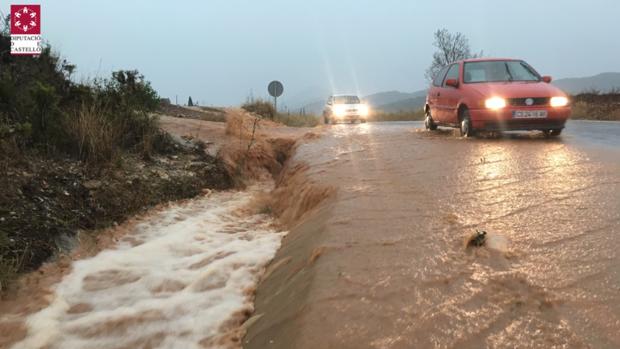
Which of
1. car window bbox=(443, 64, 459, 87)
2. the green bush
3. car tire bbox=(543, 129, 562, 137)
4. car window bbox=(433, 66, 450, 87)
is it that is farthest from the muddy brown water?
the green bush

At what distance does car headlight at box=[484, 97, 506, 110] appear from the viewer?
8.20 metres

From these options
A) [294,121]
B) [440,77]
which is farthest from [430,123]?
[294,121]

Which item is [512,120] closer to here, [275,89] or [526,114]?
[526,114]

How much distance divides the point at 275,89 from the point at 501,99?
15559 millimetres

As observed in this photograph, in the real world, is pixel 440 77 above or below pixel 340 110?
above

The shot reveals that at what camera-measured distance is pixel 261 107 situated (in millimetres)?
21516

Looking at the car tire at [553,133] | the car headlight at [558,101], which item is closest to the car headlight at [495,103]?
the car headlight at [558,101]

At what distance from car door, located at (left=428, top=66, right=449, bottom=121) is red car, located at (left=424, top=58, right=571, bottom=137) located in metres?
0.47

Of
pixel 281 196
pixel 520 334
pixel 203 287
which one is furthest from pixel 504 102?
pixel 520 334

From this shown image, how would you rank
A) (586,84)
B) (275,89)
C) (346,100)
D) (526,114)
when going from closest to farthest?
1. (526,114)
2. (346,100)
3. (275,89)
4. (586,84)

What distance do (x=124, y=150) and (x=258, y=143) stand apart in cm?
298

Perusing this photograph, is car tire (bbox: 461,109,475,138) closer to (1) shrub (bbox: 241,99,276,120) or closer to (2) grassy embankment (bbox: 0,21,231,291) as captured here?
(2) grassy embankment (bbox: 0,21,231,291)

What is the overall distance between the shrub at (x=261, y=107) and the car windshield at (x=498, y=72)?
39.9 ft

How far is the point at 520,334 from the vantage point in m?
2.15
